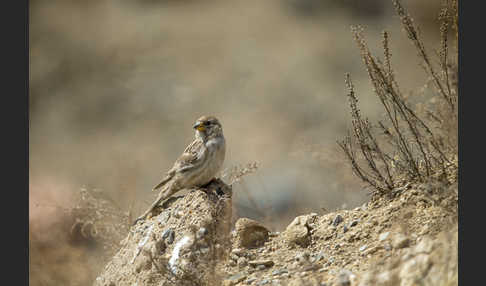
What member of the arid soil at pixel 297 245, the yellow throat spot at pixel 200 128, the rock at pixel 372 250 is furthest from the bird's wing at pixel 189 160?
the rock at pixel 372 250

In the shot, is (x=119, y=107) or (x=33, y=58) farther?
(x=33, y=58)

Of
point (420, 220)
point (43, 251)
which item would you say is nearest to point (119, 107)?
point (43, 251)

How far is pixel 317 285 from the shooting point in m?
5.00

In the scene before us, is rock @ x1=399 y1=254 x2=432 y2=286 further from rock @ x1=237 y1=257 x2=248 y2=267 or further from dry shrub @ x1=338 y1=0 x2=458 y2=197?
rock @ x1=237 y1=257 x2=248 y2=267

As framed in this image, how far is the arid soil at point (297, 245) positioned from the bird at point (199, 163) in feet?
0.71

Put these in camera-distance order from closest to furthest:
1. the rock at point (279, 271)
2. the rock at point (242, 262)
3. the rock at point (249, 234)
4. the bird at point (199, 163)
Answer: the rock at point (279, 271)
the rock at point (242, 262)
the rock at point (249, 234)
the bird at point (199, 163)

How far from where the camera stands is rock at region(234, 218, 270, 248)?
20.6 ft

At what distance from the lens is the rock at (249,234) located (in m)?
6.29

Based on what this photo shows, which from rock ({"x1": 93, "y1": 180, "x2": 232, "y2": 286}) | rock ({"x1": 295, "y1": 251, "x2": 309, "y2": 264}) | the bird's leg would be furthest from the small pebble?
the bird's leg

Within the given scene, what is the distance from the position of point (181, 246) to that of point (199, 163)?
107 cm

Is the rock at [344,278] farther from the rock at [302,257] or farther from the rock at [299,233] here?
the rock at [299,233]

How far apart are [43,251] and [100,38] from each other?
1574cm

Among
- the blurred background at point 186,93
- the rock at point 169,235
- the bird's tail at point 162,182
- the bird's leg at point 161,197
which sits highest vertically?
the blurred background at point 186,93

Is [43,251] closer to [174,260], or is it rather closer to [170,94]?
[174,260]
